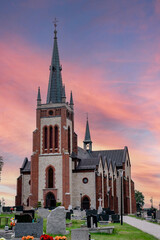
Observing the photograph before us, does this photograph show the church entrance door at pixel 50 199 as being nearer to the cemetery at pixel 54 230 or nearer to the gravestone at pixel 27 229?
the cemetery at pixel 54 230

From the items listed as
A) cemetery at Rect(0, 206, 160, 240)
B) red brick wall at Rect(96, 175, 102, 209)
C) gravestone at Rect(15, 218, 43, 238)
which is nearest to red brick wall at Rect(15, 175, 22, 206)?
red brick wall at Rect(96, 175, 102, 209)

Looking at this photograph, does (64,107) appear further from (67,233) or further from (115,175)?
(67,233)

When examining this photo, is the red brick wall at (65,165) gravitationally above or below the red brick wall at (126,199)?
above

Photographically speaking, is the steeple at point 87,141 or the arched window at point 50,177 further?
the steeple at point 87,141

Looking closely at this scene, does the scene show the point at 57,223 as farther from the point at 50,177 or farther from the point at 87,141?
the point at 87,141

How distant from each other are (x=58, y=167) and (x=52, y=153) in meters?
2.62

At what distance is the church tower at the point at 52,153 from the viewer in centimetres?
5609

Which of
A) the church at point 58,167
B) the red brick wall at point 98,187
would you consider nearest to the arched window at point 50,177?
the church at point 58,167

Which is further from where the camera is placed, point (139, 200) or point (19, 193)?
point (139, 200)

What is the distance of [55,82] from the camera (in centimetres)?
6238

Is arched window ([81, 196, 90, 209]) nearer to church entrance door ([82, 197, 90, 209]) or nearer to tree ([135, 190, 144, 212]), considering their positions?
church entrance door ([82, 197, 90, 209])

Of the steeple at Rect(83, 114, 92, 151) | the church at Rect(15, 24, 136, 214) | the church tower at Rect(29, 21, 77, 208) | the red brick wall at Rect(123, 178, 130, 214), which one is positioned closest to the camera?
the church tower at Rect(29, 21, 77, 208)

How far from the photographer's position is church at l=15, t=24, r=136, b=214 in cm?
5641

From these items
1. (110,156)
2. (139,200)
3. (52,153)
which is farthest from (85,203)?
(139,200)
